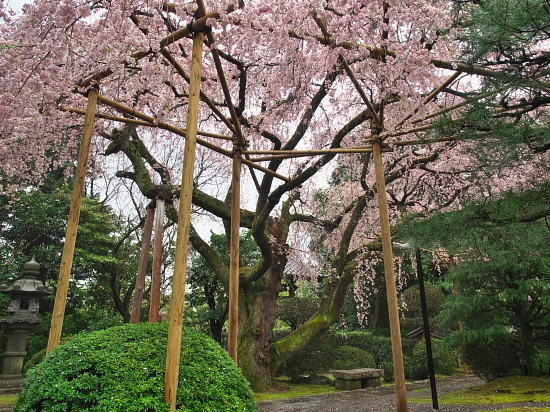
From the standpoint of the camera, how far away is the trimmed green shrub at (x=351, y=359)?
9.25m

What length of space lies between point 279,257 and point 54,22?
5.06m

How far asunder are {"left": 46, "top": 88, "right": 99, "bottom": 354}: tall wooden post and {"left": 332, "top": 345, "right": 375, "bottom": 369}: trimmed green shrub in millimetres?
7800

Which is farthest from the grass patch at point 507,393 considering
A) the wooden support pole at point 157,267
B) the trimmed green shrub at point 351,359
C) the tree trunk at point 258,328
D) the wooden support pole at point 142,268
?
the wooden support pole at point 142,268

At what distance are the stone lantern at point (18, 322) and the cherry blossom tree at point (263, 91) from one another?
303cm

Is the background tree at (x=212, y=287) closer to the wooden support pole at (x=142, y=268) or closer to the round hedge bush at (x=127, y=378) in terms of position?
the wooden support pole at (x=142, y=268)

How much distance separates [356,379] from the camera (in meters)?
7.68

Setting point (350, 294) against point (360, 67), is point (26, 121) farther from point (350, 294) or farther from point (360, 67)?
point (350, 294)

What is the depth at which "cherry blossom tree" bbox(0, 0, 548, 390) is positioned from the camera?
343cm

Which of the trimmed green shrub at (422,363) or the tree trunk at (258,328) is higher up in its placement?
the tree trunk at (258,328)

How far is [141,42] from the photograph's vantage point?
3633 millimetres

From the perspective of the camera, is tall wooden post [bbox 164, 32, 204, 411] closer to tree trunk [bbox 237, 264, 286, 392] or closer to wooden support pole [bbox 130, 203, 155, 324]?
wooden support pole [bbox 130, 203, 155, 324]

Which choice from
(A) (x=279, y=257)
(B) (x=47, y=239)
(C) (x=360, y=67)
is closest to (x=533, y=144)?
(C) (x=360, y=67)

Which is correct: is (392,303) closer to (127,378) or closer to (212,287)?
(127,378)

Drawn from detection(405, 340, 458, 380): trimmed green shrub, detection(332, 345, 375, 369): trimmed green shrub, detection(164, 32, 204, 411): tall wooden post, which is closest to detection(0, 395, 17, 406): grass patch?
detection(164, 32, 204, 411): tall wooden post
